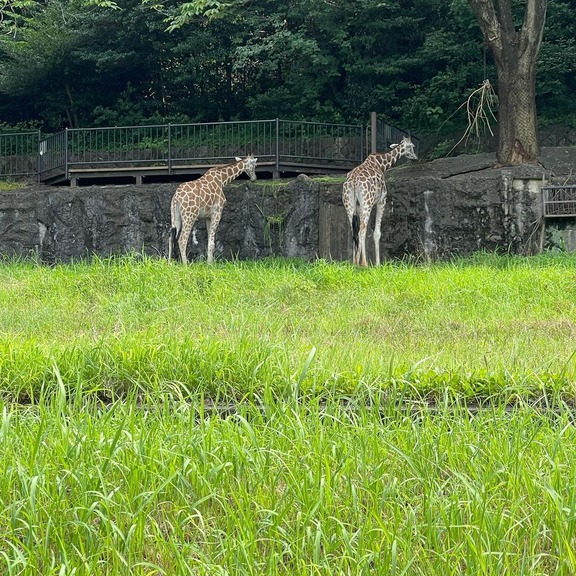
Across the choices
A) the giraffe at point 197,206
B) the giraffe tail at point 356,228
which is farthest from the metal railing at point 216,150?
the giraffe tail at point 356,228

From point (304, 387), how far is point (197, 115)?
22.0 metres

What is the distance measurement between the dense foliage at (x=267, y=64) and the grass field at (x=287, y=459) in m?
17.4

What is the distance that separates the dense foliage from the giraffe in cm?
681

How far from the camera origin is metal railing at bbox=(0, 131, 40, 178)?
2303 cm

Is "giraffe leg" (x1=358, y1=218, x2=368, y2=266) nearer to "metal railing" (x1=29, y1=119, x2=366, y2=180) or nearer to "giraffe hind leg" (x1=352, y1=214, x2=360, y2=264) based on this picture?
"giraffe hind leg" (x1=352, y1=214, x2=360, y2=264)

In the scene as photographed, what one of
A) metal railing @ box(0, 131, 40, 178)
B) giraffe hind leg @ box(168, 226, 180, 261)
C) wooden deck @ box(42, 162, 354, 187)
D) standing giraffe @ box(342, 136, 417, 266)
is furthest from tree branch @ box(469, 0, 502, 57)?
metal railing @ box(0, 131, 40, 178)

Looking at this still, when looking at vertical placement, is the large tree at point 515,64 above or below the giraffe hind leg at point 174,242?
above

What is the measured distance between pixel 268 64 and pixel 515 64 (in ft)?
27.5

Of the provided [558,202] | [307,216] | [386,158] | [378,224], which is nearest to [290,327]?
[378,224]

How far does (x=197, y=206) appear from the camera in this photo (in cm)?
1734

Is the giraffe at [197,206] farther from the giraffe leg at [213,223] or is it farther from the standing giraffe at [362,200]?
the standing giraffe at [362,200]

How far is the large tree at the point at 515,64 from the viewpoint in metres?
18.3

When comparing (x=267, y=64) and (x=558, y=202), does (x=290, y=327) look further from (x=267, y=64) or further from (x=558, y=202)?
(x=267, y=64)

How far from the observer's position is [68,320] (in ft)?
31.6
